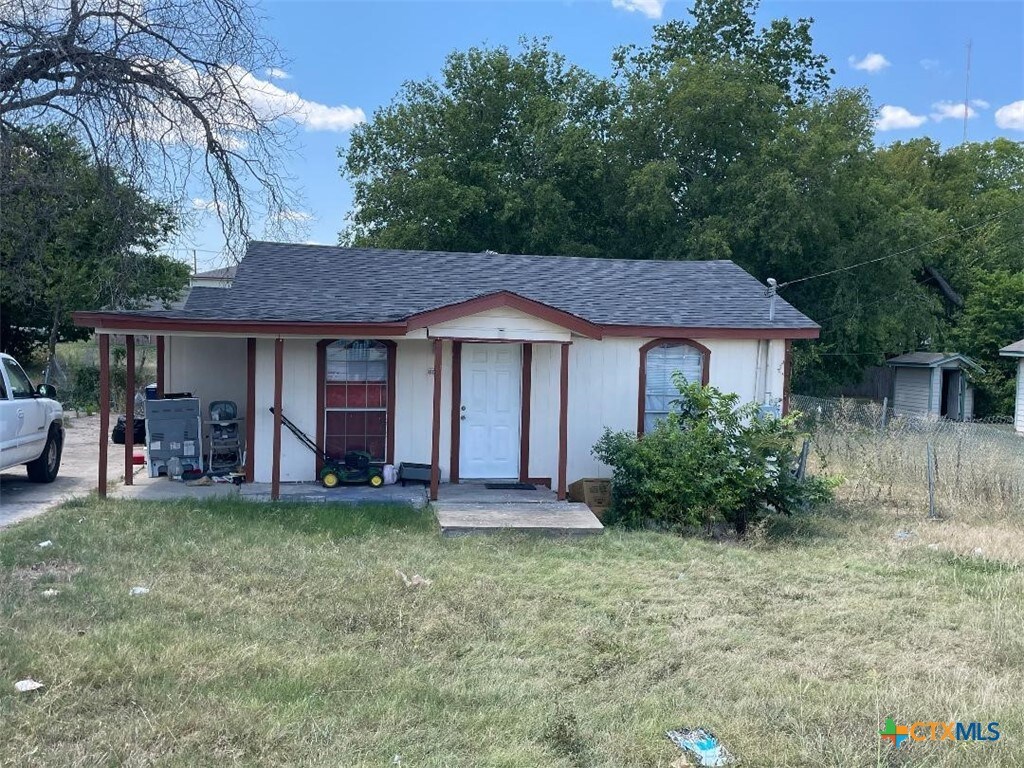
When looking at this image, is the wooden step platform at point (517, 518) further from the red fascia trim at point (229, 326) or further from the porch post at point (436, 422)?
the red fascia trim at point (229, 326)

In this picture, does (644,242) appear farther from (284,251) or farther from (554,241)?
(284,251)

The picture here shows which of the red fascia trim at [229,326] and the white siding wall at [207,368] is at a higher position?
the red fascia trim at [229,326]

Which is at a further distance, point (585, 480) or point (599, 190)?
point (599, 190)

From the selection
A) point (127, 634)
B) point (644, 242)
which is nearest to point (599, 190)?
point (644, 242)

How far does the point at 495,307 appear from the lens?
9.95m

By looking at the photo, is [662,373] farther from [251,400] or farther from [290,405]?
[251,400]

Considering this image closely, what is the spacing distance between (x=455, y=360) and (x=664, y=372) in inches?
113

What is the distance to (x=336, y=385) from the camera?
430 inches

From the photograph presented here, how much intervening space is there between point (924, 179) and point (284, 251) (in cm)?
3158

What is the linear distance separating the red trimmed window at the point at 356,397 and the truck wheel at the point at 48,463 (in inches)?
146

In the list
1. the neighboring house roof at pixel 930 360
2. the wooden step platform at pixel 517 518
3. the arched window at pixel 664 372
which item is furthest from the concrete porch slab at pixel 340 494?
the neighboring house roof at pixel 930 360

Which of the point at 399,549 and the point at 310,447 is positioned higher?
the point at 310,447

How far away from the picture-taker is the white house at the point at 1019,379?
82.6ft

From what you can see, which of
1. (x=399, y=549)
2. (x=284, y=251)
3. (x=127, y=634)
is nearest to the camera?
(x=127, y=634)
